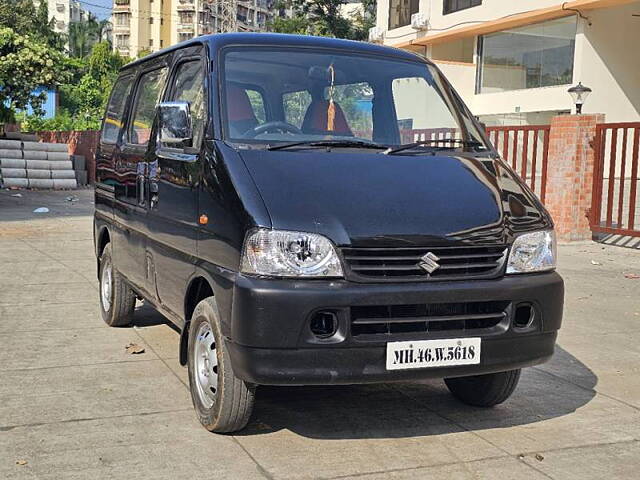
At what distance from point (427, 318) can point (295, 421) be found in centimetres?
111

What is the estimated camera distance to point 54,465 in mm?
3973

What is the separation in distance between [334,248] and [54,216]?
47.2ft

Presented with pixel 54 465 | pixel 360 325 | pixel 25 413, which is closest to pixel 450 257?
pixel 360 325

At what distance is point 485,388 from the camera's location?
194 inches

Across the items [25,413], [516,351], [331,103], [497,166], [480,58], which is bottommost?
[25,413]

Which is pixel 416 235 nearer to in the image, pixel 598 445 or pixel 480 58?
pixel 598 445

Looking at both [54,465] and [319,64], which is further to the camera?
[319,64]

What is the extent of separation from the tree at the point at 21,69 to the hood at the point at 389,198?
24.6 metres

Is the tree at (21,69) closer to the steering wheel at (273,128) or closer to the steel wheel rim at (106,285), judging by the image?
the steel wheel rim at (106,285)

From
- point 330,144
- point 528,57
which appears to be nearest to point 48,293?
point 330,144

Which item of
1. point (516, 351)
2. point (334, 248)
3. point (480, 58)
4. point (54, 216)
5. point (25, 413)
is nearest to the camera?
point (334, 248)

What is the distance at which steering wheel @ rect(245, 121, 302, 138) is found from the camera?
182 inches

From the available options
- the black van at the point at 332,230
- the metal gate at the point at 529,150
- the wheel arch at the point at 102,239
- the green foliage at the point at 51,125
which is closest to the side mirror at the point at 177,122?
the black van at the point at 332,230

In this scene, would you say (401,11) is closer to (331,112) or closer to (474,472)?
(331,112)
